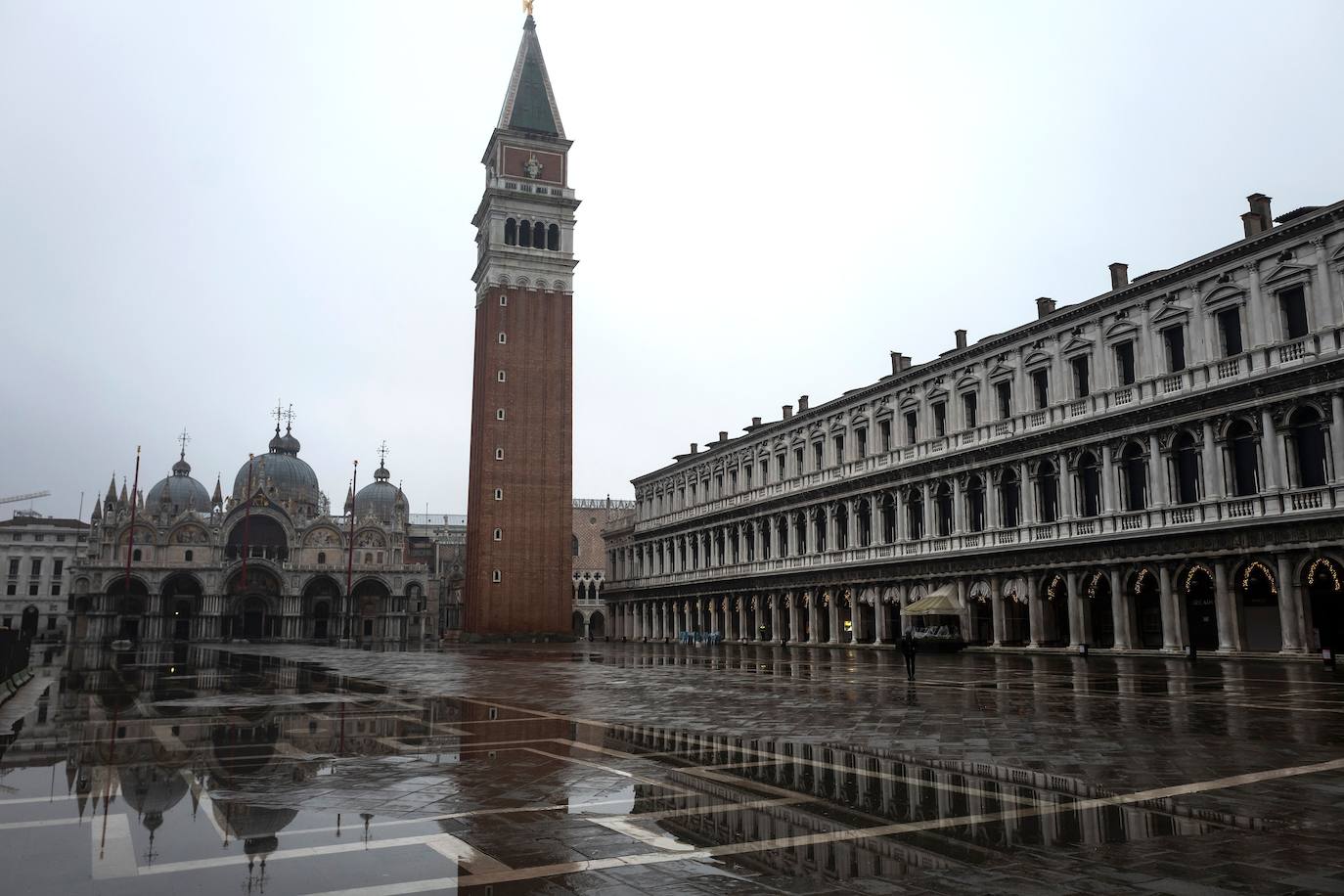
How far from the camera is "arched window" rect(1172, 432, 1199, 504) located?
33812 mm

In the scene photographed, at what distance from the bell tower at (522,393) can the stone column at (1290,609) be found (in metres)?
51.3

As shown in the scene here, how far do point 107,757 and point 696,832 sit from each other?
819 centimetres

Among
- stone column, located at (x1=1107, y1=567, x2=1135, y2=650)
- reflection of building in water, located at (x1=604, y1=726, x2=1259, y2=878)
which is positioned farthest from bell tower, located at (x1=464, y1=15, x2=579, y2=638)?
reflection of building in water, located at (x1=604, y1=726, x2=1259, y2=878)

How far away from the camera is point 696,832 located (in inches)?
307

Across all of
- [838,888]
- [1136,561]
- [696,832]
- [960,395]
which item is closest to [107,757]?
[696,832]

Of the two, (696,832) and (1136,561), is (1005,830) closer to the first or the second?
(696,832)

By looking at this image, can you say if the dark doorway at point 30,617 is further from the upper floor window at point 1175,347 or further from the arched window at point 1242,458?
the arched window at point 1242,458

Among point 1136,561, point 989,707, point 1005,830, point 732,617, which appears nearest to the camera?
point 1005,830

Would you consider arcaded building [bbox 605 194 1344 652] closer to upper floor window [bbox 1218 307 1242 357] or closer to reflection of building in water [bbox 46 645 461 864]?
upper floor window [bbox 1218 307 1242 357]

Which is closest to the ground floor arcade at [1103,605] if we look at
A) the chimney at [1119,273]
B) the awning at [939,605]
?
the awning at [939,605]

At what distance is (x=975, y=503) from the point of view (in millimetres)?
43531

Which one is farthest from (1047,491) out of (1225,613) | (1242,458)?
(1225,613)

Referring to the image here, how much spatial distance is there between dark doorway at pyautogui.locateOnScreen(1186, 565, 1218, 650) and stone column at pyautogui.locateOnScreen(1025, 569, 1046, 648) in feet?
20.6

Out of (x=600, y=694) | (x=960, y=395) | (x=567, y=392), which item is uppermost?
(x=567, y=392)
